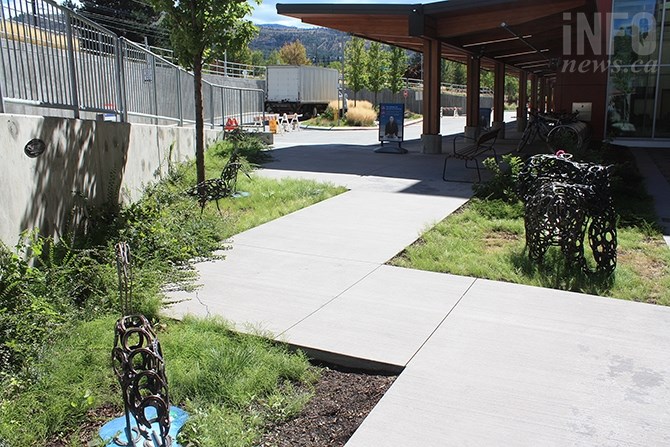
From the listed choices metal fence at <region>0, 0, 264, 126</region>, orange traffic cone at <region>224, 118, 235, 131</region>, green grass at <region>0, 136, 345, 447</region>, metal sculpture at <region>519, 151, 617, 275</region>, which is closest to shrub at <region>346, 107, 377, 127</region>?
orange traffic cone at <region>224, 118, 235, 131</region>

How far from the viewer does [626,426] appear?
10.7ft

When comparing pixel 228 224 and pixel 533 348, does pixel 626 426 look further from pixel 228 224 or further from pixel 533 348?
pixel 228 224

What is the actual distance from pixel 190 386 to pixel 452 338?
1876 mm

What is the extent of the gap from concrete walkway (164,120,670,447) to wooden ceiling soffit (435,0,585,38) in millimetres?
10793

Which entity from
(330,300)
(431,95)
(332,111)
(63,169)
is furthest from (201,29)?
(332,111)

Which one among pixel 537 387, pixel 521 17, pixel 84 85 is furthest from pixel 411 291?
pixel 521 17

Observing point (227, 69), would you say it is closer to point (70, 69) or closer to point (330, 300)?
point (70, 69)

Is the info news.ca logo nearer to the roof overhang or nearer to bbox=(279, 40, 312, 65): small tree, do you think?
the roof overhang

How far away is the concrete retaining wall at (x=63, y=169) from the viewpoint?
550 cm

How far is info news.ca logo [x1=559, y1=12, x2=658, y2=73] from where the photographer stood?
19328 millimetres

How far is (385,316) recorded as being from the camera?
189 inches

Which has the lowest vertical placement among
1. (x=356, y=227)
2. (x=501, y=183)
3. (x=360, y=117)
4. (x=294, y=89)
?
(x=356, y=227)

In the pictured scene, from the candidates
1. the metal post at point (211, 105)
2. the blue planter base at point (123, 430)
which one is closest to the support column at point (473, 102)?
the metal post at point (211, 105)

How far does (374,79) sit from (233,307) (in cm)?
4261
